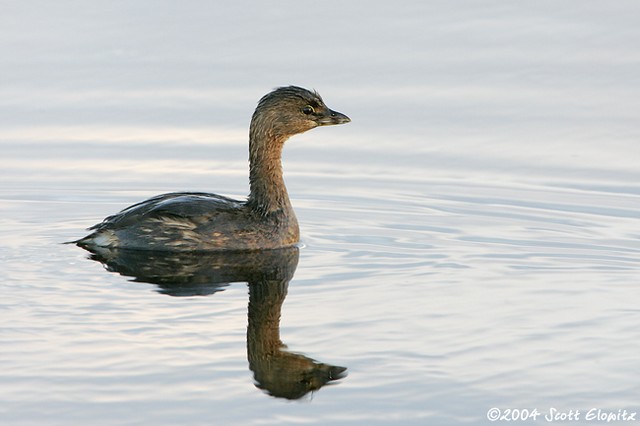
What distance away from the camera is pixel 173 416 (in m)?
7.52

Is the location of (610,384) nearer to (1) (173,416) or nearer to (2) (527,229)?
(1) (173,416)

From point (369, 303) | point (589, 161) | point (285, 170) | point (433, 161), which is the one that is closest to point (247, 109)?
point (285, 170)

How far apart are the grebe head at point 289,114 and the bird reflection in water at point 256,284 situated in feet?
4.12

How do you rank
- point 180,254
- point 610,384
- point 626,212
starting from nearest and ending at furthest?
point 610,384, point 180,254, point 626,212

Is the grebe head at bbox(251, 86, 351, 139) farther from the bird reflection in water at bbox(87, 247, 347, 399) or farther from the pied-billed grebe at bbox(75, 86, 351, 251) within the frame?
the bird reflection in water at bbox(87, 247, 347, 399)

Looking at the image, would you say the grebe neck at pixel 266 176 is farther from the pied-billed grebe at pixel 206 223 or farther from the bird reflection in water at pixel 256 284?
the bird reflection in water at pixel 256 284

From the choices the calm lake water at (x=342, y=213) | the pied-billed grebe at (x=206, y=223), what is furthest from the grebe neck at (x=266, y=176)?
the calm lake water at (x=342, y=213)

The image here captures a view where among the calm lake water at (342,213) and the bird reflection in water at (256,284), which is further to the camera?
the bird reflection in water at (256,284)

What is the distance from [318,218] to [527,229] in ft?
6.02

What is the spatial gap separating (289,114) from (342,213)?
989 millimetres

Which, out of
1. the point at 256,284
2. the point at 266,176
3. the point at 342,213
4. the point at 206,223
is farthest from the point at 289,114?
the point at 256,284

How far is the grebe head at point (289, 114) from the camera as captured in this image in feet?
41.2

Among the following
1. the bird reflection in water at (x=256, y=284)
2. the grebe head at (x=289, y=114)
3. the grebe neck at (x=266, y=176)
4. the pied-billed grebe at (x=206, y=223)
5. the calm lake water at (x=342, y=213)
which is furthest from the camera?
the grebe head at (x=289, y=114)

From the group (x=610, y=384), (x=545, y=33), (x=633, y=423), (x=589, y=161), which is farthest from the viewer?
(x=545, y=33)
